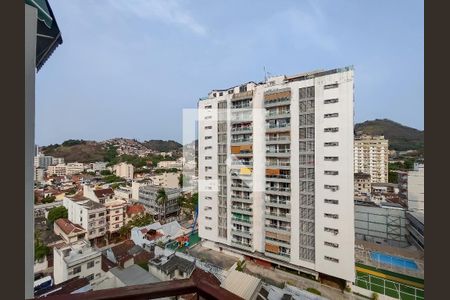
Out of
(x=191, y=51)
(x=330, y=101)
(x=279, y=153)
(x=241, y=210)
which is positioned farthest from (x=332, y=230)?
(x=191, y=51)

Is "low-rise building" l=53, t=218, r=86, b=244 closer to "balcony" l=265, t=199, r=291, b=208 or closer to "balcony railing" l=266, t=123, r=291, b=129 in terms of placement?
"balcony" l=265, t=199, r=291, b=208

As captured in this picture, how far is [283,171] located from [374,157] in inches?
154

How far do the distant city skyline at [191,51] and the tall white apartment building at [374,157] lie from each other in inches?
45.4

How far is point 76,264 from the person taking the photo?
4109 mm

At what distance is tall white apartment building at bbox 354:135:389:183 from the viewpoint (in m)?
5.73

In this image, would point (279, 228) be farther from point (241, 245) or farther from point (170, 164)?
point (170, 164)

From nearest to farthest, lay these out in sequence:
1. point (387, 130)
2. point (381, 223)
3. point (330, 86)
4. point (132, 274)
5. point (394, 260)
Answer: point (132, 274) < point (330, 86) < point (387, 130) < point (394, 260) < point (381, 223)

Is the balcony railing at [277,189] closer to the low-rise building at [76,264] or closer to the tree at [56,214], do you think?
the low-rise building at [76,264]

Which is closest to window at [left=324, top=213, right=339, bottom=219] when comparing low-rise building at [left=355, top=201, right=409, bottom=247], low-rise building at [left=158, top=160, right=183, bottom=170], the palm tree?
low-rise building at [left=355, top=201, right=409, bottom=247]

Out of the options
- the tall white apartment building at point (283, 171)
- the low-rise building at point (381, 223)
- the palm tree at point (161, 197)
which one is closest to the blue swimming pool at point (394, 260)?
the low-rise building at point (381, 223)

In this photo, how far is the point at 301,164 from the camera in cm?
507

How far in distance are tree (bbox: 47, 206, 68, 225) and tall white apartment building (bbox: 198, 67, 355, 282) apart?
11.4 ft
